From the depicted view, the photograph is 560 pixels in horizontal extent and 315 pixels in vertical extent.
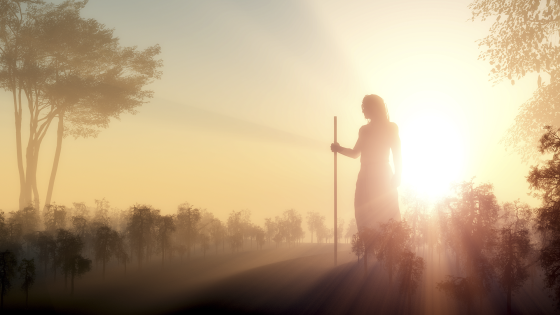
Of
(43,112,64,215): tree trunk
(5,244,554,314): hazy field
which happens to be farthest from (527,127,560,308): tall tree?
(43,112,64,215): tree trunk

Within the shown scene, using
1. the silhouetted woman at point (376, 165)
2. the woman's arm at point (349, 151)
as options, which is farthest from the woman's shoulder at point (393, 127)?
the woman's arm at point (349, 151)

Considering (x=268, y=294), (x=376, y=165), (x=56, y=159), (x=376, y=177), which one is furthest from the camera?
(x=56, y=159)

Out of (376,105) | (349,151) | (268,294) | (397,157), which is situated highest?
(376,105)

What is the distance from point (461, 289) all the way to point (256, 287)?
10.8m

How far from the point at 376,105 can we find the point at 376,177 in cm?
287

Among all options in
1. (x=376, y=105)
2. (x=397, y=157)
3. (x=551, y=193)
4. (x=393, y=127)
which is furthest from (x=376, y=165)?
(x=551, y=193)

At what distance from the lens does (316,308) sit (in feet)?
51.5

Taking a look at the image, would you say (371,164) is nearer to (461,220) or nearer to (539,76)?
(461,220)

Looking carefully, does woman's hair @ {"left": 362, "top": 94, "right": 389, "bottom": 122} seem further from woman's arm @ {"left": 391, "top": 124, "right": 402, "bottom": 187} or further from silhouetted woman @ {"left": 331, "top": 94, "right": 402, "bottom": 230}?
woman's arm @ {"left": 391, "top": 124, "right": 402, "bottom": 187}

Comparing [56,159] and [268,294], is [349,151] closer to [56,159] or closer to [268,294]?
[268,294]

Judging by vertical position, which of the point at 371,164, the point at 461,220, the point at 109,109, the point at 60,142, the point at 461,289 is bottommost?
the point at 461,289

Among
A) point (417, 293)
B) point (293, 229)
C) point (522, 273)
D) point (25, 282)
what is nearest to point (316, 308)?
point (417, 293)

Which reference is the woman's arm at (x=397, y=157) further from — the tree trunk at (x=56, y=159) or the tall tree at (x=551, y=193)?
the tree trunk at (x=56, y=159)

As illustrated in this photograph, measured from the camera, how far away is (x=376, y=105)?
15.7m
